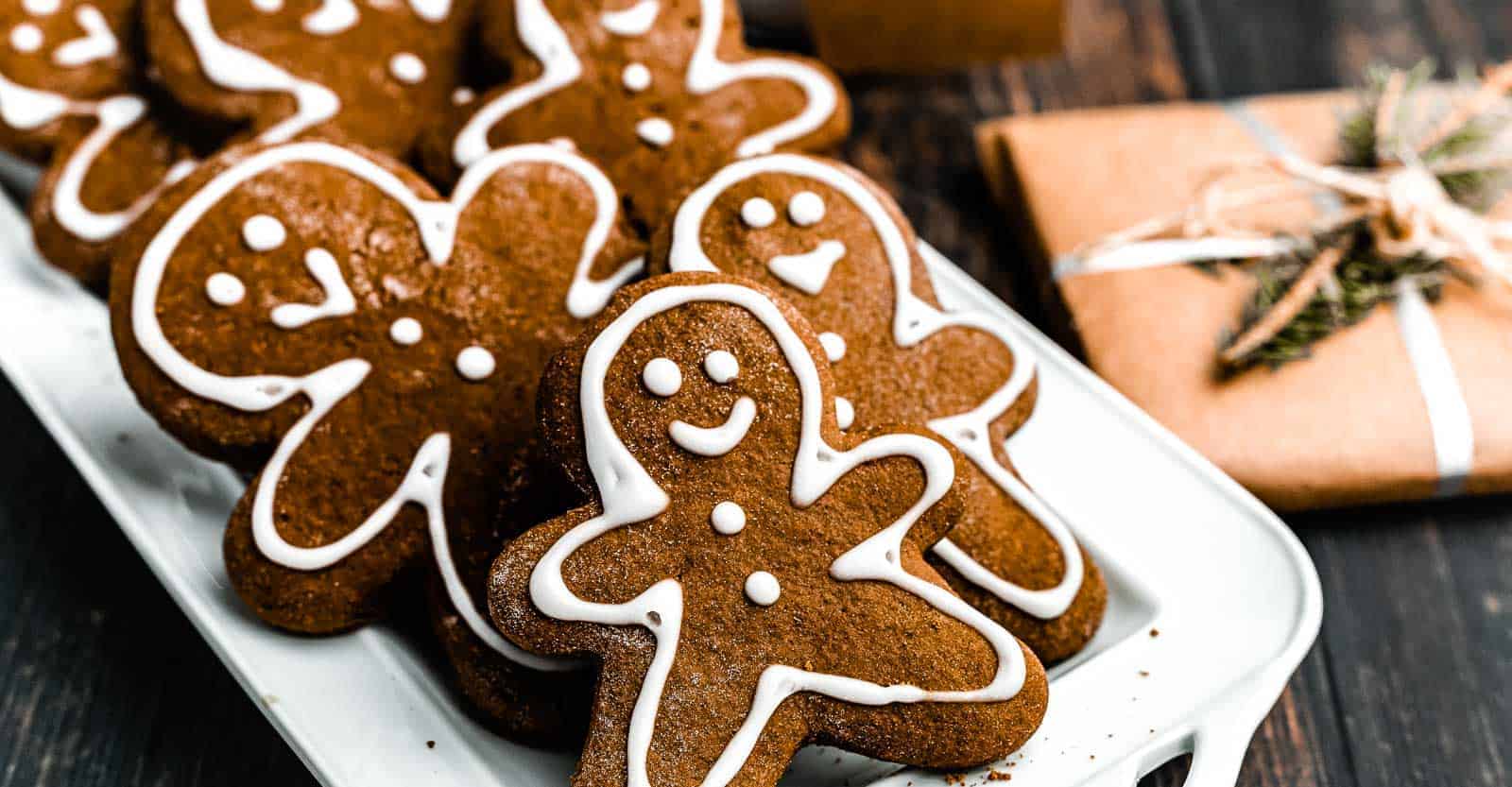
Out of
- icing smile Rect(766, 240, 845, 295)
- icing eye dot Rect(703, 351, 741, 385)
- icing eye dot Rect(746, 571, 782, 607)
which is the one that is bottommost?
icing eye dot Rect(746, 571, 782, 607)

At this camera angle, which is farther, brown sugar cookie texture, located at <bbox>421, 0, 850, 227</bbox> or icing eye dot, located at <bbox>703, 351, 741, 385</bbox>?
brown sugar cookie texture, located at <bbox>421, 0, 850, 227</bbox>

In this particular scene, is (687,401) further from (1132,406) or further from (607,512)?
(1132,406)

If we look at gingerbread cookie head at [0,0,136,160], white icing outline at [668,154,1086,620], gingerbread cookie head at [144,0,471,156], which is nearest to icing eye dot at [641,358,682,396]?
white icing outline at [668,154,1086,620]

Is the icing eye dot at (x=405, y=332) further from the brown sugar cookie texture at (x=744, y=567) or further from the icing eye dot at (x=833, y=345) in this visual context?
the icing eye dot at (x=833, y=345)

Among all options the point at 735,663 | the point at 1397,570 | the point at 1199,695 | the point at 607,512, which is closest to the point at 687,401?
the point at 607,512

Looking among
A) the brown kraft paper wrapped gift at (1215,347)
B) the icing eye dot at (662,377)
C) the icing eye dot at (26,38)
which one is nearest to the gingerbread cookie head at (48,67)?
the icing eye dot at (26,38)

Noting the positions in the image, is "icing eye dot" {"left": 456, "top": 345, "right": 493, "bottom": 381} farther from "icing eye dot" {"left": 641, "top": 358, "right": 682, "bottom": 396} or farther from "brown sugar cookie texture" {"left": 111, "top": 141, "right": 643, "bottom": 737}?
"icing eye dot" {"left": 641, "top": 358, "right": 682, "bottom": 396}
